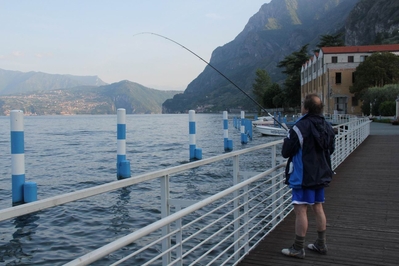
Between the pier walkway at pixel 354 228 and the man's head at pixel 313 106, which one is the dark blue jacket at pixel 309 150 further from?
the pier walkway at pixel 354 228

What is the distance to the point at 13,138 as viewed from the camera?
8.88 meters

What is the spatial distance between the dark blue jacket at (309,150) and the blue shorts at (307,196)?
0.31 feet

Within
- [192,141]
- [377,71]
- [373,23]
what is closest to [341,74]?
[377,71]

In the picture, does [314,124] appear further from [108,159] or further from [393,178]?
[108,159]

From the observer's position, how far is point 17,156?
A: 351 inches

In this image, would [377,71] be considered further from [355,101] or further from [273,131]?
[273,131]

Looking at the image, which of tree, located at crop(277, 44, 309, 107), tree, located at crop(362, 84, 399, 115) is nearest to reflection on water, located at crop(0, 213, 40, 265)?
tree, located at crop(362, 84, 399, 115)

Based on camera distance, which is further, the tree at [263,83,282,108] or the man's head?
the tree at [263,83,282,108]

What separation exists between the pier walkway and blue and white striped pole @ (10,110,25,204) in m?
5.85

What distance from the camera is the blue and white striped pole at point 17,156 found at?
890 cm

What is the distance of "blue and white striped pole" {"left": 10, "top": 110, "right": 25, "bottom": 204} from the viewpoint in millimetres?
8898

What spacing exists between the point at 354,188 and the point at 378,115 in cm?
4437

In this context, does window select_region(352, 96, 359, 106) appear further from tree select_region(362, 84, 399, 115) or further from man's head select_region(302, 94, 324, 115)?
man's head select_region(302, 94, 324, 115)

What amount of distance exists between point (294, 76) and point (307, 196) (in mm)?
86445
